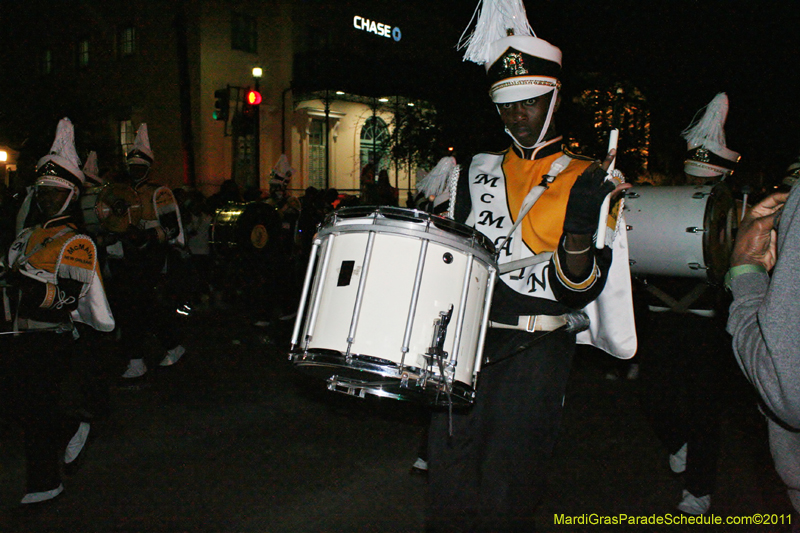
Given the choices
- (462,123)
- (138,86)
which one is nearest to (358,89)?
(138,86)

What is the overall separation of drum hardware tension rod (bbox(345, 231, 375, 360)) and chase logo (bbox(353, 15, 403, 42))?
Result: 26.2 m

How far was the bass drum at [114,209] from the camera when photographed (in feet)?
20.8

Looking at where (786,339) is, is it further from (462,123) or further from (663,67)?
(462,123)

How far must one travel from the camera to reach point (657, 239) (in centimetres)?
364

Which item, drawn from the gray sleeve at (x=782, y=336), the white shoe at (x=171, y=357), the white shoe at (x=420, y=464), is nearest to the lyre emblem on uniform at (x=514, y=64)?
the gray sleeve at (x=782, y=336)

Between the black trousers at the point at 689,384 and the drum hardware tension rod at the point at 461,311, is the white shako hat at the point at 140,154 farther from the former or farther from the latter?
the drum hardware tension rod at the point at 461,311

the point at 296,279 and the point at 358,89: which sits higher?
the point at 358,89

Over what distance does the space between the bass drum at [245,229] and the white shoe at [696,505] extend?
723 cm

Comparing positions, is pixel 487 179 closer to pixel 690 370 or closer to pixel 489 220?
pixel 489 220

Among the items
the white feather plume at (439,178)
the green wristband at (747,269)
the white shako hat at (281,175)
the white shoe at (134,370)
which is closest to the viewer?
the green wristband at (747,269)

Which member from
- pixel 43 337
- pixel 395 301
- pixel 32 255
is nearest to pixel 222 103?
pixel 32 255

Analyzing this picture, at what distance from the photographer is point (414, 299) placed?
215 centimetres

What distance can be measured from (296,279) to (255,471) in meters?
6.16

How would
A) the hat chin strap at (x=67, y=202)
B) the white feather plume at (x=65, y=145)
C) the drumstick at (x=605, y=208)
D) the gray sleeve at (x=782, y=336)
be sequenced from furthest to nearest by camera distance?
the white feather plume at (x=65, y=145)
the hat chin strap at (x=67, y=202)
the drumstick at (x=605, y=208)
the gray sleeve at (x=782, y=336)
